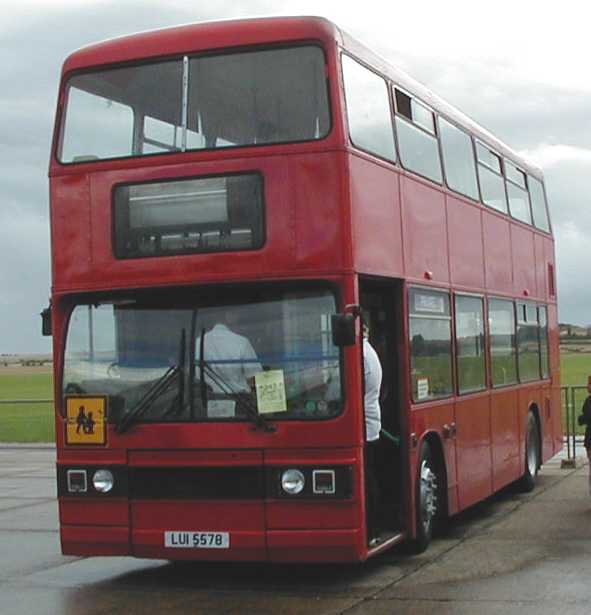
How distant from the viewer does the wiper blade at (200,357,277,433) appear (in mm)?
10672

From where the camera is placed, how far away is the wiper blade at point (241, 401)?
35.0ft

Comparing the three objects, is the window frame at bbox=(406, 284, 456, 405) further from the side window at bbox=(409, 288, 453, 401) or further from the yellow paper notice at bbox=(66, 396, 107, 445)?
the yellow paper notice at bbox=(66, 396, 107, 445)

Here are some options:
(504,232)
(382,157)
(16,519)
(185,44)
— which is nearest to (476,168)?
(504,232)

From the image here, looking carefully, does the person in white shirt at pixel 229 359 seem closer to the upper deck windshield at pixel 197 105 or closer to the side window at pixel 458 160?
the upper deck windshield at pixel 197 105

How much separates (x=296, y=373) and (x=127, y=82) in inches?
116

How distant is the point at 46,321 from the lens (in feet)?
38.8

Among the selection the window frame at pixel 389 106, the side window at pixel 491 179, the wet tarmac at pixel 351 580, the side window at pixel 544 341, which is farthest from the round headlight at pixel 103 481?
the side window at pixel 544 341

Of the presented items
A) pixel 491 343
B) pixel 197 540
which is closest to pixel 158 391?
pixel 197 540

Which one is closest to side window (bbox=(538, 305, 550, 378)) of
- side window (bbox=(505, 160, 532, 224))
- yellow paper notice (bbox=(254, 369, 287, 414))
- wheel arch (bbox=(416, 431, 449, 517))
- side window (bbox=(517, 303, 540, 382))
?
side window (bbox=(517, 303, 540, 382))

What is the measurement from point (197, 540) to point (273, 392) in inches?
51.6

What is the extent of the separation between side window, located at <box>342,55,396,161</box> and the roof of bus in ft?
0.49

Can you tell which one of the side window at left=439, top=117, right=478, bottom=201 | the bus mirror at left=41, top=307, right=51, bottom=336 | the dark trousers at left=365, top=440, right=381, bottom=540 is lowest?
the dark trousers at left=365, top=440, right=381, bottom=540

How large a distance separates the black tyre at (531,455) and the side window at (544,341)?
926 mm

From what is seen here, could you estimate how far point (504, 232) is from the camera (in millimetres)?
17000
